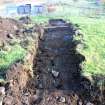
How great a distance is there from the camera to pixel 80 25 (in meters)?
27.7

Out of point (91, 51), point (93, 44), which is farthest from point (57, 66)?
point (93, 44)

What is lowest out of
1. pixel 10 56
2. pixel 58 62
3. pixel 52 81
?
pixel 52 81

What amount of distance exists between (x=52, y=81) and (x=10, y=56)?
311 cm

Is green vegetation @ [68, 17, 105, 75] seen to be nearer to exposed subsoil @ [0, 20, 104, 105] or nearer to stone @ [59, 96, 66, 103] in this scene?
exposed subsoil @ [0, 20, 104, 105]

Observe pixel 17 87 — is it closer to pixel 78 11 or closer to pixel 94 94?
pixel 94 94

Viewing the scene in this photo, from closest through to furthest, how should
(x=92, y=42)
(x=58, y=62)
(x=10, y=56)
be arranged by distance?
(x=10, y=56) < (x=58, y=62) < (x=92, y=42)

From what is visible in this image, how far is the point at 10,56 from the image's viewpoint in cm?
1883

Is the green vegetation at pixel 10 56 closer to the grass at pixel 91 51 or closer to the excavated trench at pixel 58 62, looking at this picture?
the grass at pixel 91 51

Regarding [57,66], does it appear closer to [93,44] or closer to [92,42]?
[93,44]

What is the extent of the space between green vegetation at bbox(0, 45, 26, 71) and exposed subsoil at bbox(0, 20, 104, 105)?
0.57 m

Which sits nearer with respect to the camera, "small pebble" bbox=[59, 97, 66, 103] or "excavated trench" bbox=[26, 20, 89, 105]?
"small pebble" bbox=[59, 97, 66, 103]

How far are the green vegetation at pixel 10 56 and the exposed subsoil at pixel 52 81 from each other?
0.57 m

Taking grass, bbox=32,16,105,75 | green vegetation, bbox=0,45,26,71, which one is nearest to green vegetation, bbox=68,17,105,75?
grass, bbox=32,16,105,75

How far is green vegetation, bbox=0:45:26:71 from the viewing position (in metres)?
17.8
